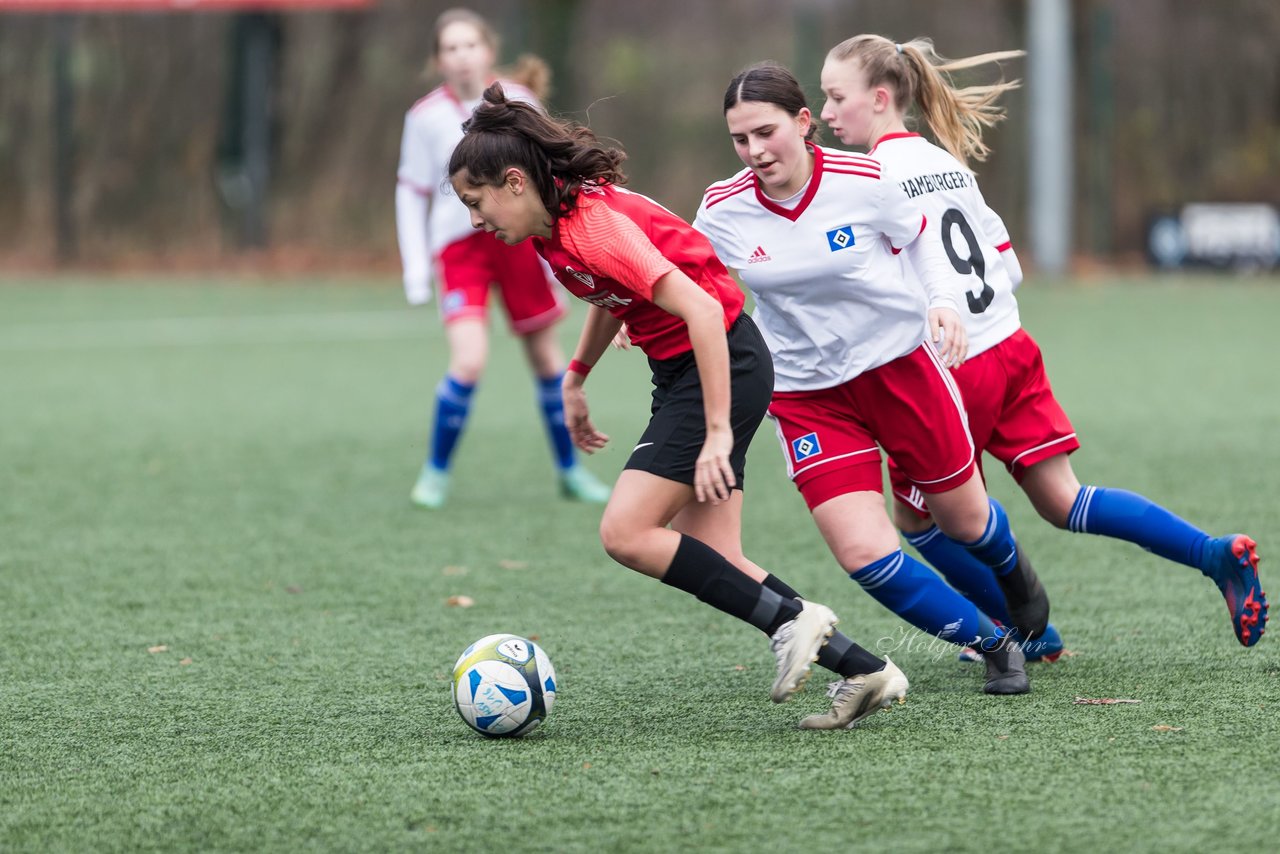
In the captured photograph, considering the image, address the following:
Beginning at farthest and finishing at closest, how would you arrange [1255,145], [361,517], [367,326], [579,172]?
[1255,145] → [367,326] → [361,517] → [579,172]

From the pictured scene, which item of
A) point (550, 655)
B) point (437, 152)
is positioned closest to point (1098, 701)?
point (550, 655)

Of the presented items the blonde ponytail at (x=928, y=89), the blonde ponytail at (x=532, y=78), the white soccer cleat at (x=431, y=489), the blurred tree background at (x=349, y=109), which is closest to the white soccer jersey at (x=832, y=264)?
the blonde ponytail at (x=928, y=89)

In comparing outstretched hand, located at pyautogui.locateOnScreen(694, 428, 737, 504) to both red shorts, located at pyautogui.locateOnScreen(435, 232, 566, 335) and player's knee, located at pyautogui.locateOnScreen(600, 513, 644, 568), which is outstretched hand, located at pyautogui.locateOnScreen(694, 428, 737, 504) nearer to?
player's knee, located at pyautogui.locateOnScreen(600, 513, 644, 568)

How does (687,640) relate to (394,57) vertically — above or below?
below

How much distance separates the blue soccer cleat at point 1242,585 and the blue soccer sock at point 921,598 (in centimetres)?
60

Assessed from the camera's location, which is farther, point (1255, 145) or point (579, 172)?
point (1255, 145)

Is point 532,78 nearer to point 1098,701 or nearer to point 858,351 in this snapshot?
point 858,351

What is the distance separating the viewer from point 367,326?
1577cm

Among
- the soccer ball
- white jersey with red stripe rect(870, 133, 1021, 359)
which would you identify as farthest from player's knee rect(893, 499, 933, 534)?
the soccer ball

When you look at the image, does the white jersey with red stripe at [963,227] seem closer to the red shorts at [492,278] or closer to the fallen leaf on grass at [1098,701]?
the fallen leaf on grass at [1098,701]

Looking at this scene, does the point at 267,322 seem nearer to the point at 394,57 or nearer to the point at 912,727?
the point at 394,57

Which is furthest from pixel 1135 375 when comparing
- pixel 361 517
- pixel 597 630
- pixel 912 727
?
pixel 912 727

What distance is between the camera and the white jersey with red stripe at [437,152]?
278 inches

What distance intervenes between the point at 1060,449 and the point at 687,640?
1.15m
